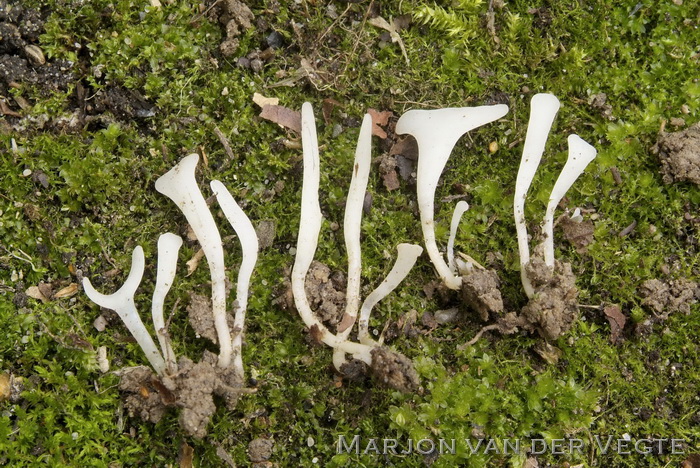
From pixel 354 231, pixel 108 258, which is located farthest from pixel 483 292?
pixel 108 258

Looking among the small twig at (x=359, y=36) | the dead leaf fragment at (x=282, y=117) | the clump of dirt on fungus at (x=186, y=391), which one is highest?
the small twig at (x=359, y=36)

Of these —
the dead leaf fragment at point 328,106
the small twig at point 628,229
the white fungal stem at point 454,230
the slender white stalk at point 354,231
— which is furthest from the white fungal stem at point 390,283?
the small twig at point 628,229

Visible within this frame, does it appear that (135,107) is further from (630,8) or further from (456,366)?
(630,8)

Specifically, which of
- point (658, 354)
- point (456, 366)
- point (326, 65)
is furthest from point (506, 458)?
point (326, 65)

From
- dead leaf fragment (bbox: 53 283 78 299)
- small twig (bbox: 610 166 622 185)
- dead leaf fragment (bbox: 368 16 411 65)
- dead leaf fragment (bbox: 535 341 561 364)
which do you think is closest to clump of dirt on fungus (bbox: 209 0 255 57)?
dead leaf fragment (bbox: 368 16 411 65)

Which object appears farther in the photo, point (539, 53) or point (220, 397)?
point (539, 53)

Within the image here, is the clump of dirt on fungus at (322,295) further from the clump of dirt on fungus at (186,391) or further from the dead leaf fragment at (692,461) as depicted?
the dead leaf fragment at (692,461)
